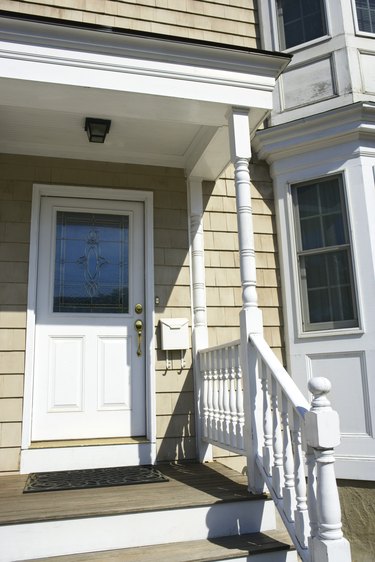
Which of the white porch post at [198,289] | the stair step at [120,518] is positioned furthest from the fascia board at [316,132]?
the stair step at [120,518]

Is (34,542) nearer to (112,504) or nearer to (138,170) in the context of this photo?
(112,504)

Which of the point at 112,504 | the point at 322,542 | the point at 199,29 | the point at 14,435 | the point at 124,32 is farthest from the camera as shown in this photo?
the point at 199,29

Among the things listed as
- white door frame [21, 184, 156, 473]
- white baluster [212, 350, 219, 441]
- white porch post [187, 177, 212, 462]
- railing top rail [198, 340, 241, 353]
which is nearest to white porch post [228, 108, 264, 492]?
railing top rail [198, 340, 241, 353]

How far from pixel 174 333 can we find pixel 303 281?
3.94 feet

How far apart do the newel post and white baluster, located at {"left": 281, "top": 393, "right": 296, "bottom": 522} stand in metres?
0.27

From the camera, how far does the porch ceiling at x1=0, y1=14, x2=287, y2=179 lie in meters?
2.73

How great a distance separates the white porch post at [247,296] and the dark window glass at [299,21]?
1.91 m

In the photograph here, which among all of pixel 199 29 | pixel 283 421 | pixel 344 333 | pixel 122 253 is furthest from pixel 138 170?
pixel 283 421

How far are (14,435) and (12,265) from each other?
1.24 metres

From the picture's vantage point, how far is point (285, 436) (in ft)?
7.62

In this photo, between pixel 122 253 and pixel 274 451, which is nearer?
pixel 274 451

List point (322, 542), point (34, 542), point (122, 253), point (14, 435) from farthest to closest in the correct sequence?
point (122, 253)
point (14, 435)
point (34, 542)
point (322, 542)

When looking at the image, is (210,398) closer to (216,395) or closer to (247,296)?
(216,395)

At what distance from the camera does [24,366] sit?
3.49 m
